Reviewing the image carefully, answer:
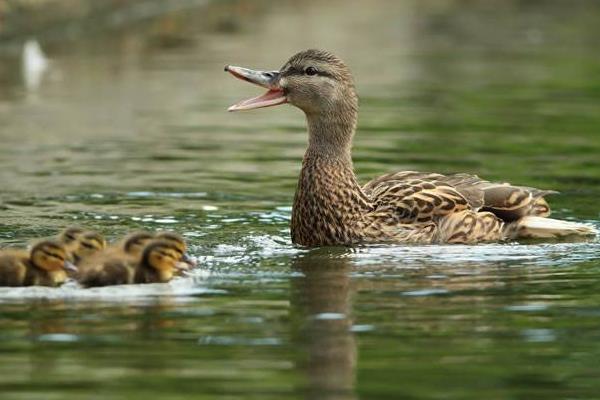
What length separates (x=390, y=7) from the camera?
3189 cm

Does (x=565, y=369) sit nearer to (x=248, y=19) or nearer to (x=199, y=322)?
(x=199, y=322)

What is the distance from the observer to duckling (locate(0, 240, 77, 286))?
9555 millimetres

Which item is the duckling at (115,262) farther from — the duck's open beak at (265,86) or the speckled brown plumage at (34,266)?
the duck's open beak at (265,86)

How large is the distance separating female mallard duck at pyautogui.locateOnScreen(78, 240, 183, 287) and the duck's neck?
2.01 meters

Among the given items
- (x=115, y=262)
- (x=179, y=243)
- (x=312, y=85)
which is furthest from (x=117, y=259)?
(x=312, y=85)

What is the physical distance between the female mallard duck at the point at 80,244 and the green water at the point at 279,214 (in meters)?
0.25

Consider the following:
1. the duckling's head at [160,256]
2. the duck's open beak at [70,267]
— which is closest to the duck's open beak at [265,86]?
the duckling's head at [160,256]

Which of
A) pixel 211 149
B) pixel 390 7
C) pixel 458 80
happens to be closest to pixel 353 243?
pixel 211 149

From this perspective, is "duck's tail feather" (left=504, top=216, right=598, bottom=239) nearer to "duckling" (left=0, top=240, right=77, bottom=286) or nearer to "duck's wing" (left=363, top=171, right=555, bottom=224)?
"duck's wing" (left=363, top=171, right=555, bottom=224)

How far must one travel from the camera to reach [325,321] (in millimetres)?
8961

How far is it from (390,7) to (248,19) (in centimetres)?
375

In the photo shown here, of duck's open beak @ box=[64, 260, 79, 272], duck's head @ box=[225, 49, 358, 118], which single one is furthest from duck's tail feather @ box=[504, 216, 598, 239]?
duck's open beak @ box=[64, 260, 79, 272]

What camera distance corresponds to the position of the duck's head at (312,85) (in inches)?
474

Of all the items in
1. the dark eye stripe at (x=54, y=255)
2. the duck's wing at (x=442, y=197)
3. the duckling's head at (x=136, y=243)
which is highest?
the duck's wing at (x=442, y=197)
